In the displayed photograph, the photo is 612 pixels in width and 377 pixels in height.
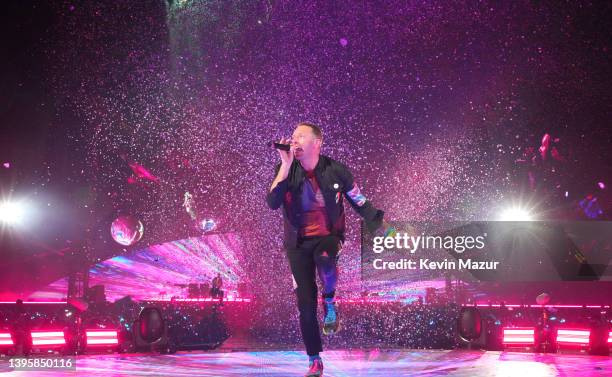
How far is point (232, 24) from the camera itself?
9781 mm

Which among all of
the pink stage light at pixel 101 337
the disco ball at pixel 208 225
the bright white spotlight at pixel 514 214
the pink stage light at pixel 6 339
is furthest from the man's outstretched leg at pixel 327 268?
the bright white spotlight at pixel 514 214

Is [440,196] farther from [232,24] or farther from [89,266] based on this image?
[89,266]

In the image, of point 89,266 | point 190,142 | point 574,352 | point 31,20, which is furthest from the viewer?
point 89,266

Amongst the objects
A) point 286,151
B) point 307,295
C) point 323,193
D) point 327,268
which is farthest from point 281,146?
point 307,295

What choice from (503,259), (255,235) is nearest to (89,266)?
(255,235)

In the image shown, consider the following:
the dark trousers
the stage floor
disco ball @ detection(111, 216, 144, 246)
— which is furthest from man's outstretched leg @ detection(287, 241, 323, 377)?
disco ball @ detection(111, 216, 144, 246)

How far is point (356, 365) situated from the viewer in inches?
179

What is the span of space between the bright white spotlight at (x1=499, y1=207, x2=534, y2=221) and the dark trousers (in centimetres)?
974

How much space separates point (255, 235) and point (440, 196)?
12.7ft

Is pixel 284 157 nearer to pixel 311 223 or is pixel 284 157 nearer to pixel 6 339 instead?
pixel 311 223

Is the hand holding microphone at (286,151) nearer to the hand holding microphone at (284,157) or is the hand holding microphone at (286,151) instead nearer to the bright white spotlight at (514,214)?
the hand holding microphone at (284,157)

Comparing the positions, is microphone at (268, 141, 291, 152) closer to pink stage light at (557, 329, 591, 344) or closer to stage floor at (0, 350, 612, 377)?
stage floor at (0, 350, 612, 377)

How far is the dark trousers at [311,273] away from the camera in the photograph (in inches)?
146

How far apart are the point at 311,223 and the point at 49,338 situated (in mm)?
3758
